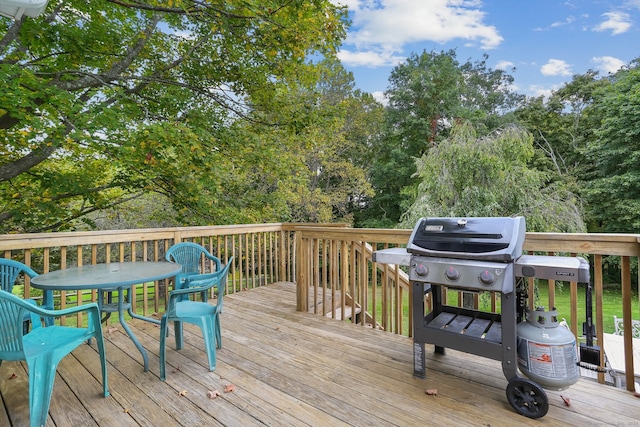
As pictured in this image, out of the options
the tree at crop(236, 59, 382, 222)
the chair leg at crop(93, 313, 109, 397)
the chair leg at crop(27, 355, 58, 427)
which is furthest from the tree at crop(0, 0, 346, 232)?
the chair leg at crop(27, 355, 58, 427)

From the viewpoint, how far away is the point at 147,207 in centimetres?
891

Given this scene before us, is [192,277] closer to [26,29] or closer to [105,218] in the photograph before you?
[26,29]

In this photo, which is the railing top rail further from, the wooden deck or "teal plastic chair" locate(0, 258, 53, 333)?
"teal plastic chair" locate(0, 258, 53, 333)

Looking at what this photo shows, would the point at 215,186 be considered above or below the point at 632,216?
above

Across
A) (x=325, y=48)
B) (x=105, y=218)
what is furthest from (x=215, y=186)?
(x=105, y=218)

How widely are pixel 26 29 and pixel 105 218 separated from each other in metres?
4.71

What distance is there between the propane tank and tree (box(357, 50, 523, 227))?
10.9 meters

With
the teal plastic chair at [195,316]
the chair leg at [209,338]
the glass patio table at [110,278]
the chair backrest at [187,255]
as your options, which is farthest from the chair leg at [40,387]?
the chair backrest at [187,255]

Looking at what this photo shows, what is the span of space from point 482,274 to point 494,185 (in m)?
6.26

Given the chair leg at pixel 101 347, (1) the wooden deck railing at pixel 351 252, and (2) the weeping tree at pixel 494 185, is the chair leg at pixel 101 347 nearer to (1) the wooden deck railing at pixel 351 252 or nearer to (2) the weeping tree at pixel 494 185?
(1) the wooden deck railing at pixel 351 252

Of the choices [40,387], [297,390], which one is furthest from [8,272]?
[297,390]

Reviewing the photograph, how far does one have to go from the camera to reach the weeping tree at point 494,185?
271 inches

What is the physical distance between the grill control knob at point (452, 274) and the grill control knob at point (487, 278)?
5.8 inches

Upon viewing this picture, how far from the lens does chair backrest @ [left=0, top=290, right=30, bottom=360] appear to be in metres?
1.58
